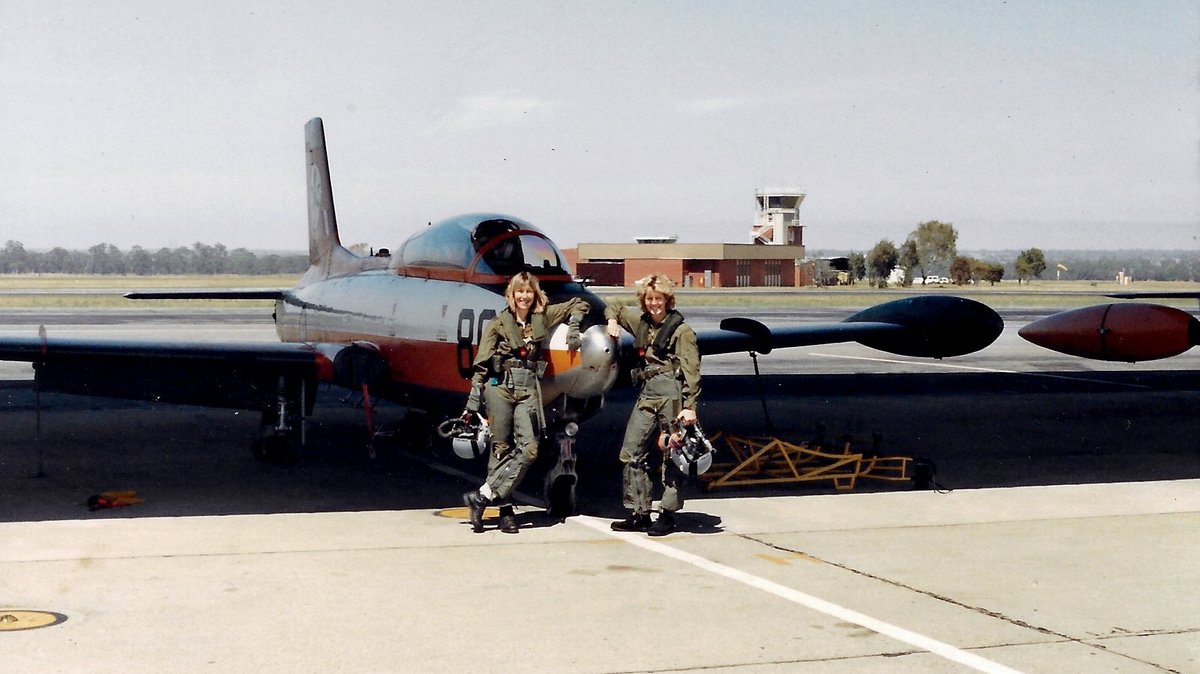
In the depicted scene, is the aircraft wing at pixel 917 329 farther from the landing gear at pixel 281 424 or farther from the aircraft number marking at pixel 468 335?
the landing gear at pixel 281 424

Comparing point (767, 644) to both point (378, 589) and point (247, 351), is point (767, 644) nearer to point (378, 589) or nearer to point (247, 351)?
point (378, 589)

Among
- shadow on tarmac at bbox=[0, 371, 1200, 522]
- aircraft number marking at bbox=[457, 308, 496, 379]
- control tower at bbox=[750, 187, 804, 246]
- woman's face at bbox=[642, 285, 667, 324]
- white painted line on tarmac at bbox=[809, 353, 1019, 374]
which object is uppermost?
control tower at bbox=[750, 187, 804, 246]

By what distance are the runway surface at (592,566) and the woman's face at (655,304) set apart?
190 centimetres

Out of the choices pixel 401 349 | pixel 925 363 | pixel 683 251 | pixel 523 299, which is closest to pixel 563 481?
pixel 523 299

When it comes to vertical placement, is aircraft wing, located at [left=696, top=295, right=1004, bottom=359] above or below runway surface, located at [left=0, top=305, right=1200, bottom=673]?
above

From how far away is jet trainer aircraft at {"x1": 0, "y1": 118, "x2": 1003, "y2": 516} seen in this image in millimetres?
11383

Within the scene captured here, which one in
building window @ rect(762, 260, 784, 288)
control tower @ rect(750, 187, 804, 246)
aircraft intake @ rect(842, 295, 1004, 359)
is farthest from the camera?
control tower @ rect(750, 187, 804, 246)

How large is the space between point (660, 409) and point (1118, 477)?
6.47 metres

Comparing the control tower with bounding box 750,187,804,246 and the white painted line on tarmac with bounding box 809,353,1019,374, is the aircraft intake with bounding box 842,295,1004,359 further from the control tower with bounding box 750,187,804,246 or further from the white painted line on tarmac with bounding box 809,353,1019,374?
the control tower with bounding box 750,187,804,246

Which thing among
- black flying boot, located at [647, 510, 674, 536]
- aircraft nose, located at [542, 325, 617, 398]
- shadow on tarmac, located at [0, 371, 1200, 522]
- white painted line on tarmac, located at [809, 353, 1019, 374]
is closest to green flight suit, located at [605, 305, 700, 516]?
black flying boot, located at [647, 510, 674, 536]

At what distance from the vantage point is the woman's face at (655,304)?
1069cm

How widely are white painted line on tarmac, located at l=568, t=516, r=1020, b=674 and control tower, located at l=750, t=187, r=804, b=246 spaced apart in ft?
467

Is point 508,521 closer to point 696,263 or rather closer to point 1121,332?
point 1121,332

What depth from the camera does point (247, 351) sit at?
14.0 m
